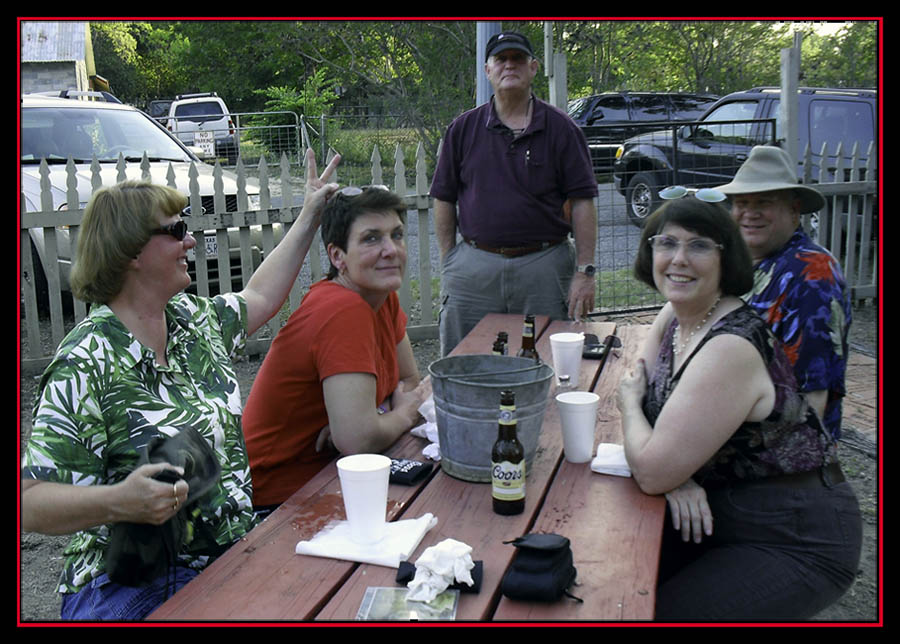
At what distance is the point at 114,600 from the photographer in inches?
77.5

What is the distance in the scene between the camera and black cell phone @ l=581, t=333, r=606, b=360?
3.43m

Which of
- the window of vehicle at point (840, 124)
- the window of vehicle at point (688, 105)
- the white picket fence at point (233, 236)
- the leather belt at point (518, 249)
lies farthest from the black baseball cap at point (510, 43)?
the window of vehicle at point (688, 105)

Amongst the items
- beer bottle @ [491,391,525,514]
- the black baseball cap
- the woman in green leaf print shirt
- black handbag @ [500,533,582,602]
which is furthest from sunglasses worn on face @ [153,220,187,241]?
the black baseball cap

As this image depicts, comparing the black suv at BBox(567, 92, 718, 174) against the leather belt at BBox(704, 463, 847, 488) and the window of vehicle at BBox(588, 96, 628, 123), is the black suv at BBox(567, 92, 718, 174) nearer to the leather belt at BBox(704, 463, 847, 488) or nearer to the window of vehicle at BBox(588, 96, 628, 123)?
the window of vehicle at BBox(588, 96, 628, 123)

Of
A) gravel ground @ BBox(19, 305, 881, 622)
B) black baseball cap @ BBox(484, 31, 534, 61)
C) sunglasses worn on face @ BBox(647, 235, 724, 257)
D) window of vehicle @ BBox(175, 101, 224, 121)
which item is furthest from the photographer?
window of vehicle @ BBox(175, 101, 224, 121)

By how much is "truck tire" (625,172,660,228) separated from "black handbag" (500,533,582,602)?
7.51 m

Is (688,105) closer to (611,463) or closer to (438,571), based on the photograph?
(611,463)

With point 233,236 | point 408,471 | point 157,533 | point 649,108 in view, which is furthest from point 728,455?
point 649,108

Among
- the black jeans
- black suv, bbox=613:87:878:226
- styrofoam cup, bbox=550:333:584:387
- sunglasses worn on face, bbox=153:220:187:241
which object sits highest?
black suv, bbox=613:87:878:226

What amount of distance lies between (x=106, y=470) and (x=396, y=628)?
0.91 meters

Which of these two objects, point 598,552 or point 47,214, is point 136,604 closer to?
point 598,552

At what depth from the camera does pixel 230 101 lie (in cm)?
3541

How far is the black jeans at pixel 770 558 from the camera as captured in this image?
2.06 m

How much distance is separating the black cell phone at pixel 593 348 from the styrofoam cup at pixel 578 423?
105cm
